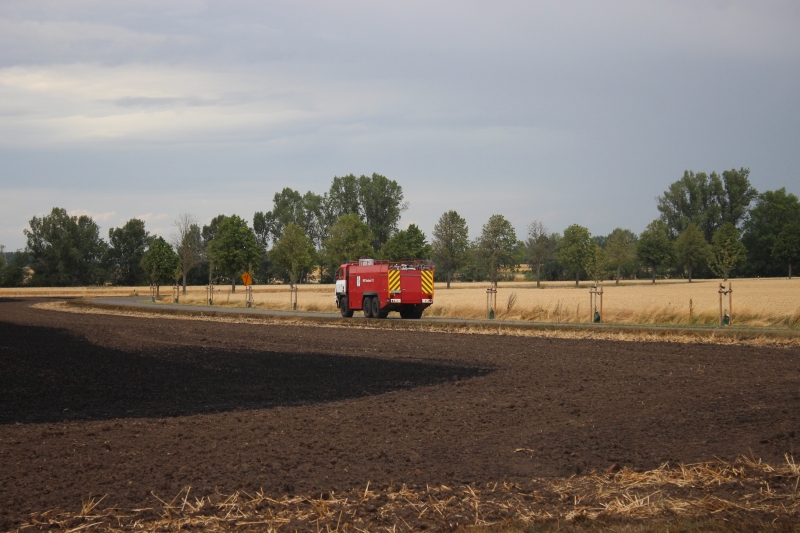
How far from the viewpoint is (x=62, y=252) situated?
129125 mm

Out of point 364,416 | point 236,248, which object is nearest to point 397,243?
point 236,248

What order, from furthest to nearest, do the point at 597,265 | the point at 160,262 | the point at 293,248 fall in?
1. the point at 293,248
2. the point at 160,262
3. the point at 597,265

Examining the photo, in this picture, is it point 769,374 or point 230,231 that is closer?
point 769,374

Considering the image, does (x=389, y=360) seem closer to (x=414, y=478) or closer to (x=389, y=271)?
(x=414, y=478)

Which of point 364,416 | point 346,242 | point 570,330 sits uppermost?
point 346,242

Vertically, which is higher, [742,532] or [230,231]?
[230,231]

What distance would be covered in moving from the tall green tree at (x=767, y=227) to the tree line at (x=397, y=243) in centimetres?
17

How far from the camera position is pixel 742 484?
7.09m

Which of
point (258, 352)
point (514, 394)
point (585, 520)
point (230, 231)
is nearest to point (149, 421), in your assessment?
point (514, 394)

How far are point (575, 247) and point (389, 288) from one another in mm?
A: 83750

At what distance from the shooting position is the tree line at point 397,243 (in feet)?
339

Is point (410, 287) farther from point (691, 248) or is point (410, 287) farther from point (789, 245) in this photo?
point (789, 245)

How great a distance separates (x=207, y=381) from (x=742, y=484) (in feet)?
37.7

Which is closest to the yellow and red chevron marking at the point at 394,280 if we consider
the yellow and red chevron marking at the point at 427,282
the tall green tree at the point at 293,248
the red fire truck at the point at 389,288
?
the red fire truck at the point at 389,288
